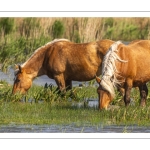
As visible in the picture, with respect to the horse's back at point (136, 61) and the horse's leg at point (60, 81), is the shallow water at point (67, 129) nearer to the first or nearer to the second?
the horse's back at point (136, 61)

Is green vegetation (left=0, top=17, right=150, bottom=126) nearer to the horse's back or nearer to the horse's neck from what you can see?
the horse's neck

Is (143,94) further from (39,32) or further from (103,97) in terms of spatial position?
(39,32)

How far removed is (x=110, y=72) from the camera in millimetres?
14359

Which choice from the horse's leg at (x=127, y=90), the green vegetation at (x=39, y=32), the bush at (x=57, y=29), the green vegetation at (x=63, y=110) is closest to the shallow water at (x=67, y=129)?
the green vegetation at (x=63, y=110)

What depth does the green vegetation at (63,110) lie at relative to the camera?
13445 millimetres

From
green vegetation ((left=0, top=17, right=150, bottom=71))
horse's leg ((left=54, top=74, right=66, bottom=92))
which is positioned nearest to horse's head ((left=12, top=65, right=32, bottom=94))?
horse's leg ((left=54, top=74, right=66, bottom=92))

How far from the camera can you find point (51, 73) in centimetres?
1688

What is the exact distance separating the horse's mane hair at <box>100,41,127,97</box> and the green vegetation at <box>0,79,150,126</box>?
1.61 ft

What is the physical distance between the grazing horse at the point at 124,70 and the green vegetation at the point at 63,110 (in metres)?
0.31

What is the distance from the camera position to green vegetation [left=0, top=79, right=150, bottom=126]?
529 inches

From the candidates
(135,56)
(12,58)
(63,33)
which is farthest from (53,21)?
(135,56)
